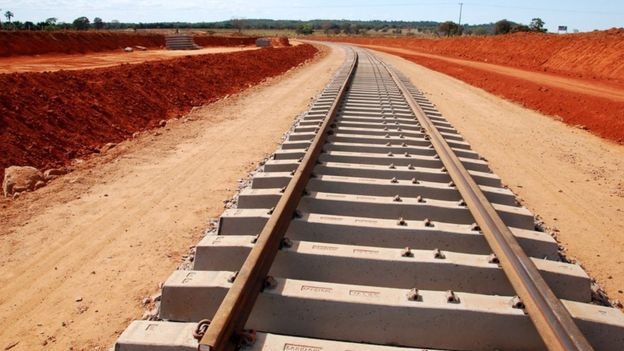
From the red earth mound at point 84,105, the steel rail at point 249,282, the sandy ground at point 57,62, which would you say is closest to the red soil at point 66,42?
the sandy ground at point 57,62

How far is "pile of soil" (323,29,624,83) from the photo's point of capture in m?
29.0

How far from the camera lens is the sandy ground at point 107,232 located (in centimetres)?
356

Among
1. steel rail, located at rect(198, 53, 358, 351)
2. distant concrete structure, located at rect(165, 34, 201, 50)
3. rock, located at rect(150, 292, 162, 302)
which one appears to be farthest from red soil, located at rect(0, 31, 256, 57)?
steel rail, located at rect(198, 53, 358, 351)

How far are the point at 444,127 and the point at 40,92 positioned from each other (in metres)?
7.97

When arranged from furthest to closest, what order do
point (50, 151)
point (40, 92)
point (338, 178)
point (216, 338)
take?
point (40, 92) → point (50, 151) → point (338, 178) → point (216, 338)

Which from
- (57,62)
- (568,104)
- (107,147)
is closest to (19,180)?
(107,147)

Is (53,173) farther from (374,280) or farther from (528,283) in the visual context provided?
(528,283)

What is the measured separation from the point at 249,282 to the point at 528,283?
5.60 ft

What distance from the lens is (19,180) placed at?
627 centimetres

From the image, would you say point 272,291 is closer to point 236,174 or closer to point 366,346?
point 366,346

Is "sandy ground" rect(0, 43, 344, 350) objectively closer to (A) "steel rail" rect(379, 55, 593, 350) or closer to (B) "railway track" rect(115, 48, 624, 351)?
(B) "railway track" rect(115, 48, 624, 351)

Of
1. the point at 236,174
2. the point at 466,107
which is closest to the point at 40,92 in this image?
the point at 236,174

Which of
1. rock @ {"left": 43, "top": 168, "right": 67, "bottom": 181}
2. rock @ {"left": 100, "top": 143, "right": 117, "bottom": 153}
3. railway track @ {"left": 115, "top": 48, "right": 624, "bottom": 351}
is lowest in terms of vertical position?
rock @ {"left": 100, "top": 143, "right": 117, "bottom": 153}

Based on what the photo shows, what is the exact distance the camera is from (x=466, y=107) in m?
14.5
